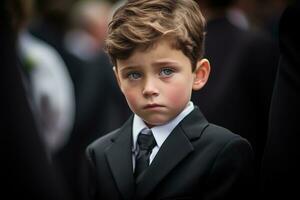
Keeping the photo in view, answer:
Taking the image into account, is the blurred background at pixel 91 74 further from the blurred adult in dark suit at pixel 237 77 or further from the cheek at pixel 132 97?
the cheek at pixel 132 97

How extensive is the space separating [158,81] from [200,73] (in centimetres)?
21

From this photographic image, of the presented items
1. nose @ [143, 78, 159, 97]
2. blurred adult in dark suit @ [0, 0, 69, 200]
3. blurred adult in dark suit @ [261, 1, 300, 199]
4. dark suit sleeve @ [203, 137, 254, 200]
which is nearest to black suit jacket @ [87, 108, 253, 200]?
dark suit sleeve @ [203, 137, 254, 200]

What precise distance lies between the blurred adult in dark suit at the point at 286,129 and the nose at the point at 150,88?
50 cm

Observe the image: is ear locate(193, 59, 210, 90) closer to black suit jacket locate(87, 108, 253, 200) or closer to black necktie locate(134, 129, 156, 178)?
black suit jacket locate(87, 108, 253, 200)

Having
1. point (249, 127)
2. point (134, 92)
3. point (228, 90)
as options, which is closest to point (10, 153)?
point (134, 92)

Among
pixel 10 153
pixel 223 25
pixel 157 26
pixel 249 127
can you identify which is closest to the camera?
pixel 10 153

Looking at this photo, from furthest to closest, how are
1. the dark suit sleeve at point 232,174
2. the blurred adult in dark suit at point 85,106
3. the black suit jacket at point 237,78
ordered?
the blurred adult in dark suit at point 85,106, the black suit jacket at point 237,78, the dark suit sleeve at point 232,174

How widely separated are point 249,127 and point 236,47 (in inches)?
33.7

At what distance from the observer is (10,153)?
325cm

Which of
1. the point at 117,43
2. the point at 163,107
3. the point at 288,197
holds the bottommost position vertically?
the point at 288,197

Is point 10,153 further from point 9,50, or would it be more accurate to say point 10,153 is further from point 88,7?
point 88,7

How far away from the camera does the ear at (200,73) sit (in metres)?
3.76

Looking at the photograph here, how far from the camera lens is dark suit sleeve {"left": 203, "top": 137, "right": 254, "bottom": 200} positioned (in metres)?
3.60

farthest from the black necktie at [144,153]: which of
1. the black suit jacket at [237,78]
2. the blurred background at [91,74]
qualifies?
the black suit jacket at [237,78]
